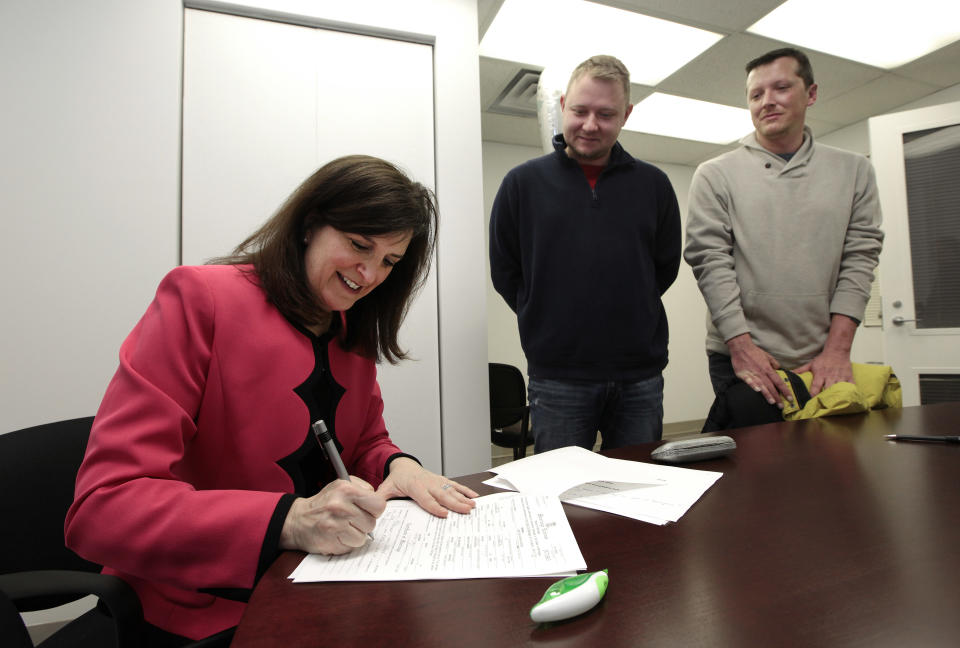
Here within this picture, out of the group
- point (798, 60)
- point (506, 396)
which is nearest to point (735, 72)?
point (798, 60)

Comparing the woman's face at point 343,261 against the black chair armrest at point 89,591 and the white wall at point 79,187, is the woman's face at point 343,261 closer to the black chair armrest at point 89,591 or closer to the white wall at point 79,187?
the black chair armrest at point 89,591

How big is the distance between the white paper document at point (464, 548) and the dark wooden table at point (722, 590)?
0.02 meters

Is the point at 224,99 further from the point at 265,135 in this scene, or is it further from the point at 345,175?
the point at 345,175

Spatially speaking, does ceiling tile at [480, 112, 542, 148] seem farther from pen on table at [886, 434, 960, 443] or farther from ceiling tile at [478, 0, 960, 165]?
pen on table at [886, 434, 960, 443]

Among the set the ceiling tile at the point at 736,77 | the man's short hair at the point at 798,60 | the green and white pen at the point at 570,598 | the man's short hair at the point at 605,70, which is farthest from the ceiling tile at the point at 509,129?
the green and white pen at the point at 570,598

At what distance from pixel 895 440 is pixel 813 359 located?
0.61m

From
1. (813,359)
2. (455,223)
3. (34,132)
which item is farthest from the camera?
(455,223)

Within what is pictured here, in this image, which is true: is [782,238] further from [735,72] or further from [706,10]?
[735,72]

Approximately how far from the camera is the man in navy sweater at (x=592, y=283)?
1610mm

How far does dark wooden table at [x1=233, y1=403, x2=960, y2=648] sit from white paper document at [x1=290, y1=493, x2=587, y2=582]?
0.05 ft

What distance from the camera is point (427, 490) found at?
794mm

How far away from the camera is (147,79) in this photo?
6.70 feet

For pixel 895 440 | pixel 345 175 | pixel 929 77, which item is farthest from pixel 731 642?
pixel 929 77

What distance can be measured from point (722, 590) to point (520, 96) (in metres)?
3.90
